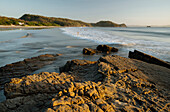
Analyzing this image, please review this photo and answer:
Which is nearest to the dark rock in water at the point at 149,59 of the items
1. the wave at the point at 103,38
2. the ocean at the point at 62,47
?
the ocean at the point at 62,47

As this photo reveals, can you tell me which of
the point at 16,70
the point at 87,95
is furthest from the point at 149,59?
the point at 16,70

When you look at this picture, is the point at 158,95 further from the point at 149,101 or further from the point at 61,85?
the point at 61,85

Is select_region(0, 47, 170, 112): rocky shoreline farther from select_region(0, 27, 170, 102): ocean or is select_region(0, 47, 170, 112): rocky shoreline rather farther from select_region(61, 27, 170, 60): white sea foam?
select_region(61, 27, 170, 60): white sea foam

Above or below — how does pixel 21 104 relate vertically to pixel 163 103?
below

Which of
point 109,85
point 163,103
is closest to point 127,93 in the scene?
point 109,85

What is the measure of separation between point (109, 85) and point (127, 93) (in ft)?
1.19

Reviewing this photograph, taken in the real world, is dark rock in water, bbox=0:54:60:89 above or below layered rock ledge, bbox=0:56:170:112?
below

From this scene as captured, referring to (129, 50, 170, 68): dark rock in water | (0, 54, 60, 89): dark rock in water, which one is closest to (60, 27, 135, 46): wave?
(129, 50, 170, 68): dark rock in water

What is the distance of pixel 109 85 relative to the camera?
2.26 meters

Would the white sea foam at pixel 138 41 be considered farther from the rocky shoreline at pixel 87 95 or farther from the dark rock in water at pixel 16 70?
the dark rock in water at pixel 16 70

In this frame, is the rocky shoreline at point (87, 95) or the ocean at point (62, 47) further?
the ocean at point (62, 47)

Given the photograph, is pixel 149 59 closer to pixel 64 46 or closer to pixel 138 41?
pixel 64 46

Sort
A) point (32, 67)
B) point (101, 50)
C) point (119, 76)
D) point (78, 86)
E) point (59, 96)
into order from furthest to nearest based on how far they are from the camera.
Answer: point (101, 50) → point (32, 67) → point (119, 76) → point (78, 86) → point (59, 96)

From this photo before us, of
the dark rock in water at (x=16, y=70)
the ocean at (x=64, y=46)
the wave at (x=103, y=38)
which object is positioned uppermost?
the wave at (x=103, y=38)
